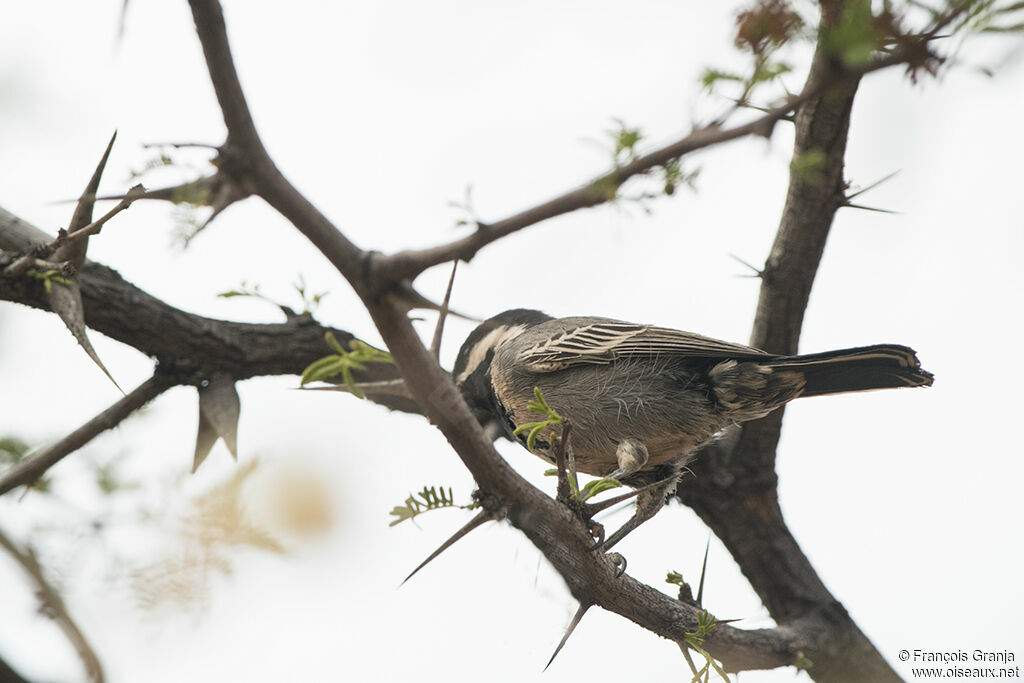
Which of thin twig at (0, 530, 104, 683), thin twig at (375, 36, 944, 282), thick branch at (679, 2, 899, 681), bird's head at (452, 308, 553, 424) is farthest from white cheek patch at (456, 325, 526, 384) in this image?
thin twig at (375, 36, 944, 282)

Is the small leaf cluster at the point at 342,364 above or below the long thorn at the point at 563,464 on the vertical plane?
below

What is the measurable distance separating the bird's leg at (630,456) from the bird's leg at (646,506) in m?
0.13

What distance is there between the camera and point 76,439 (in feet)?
13.1

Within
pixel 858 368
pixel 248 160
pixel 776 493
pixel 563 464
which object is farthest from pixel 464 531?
pixel 776 493

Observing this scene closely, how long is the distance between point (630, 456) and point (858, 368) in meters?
1.13

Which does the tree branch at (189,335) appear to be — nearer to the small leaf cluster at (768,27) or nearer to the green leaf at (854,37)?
the small leaf cluster at (768,27)

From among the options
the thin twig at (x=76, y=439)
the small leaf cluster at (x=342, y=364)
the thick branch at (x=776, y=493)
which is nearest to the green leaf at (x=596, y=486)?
the small leaf cluster at (x=342, y=364)

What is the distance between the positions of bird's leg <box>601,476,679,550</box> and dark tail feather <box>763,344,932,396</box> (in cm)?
80

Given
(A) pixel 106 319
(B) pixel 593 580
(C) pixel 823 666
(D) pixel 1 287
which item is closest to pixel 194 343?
(A) pixel 106 319

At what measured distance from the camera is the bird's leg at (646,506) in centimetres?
412

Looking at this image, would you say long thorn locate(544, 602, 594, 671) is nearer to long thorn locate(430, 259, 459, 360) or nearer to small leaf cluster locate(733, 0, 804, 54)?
long thorn locate(430, 259, 459, 360)

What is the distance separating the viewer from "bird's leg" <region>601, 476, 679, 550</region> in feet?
13.5

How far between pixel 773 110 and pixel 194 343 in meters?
3.96

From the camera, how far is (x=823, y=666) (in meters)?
5.23
